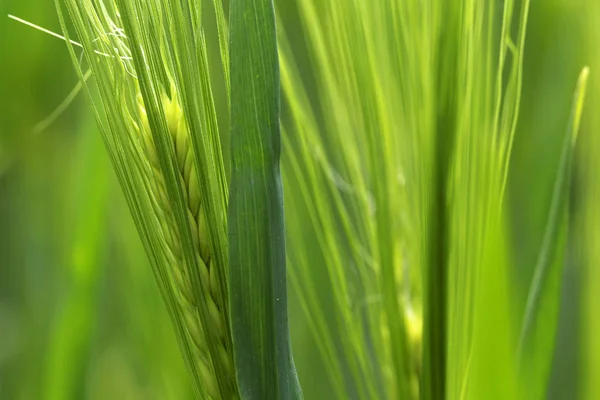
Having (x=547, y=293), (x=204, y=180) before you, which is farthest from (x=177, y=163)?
(x=547, y=293)

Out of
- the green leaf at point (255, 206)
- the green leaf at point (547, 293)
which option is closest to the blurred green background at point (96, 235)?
the green leaf at point (547, 293)

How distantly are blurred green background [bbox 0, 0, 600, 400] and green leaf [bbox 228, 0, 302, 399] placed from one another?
236mm

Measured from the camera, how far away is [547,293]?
35 centimetres

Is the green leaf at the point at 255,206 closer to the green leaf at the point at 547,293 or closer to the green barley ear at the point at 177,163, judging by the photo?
the green barley ear at the point at 177,163

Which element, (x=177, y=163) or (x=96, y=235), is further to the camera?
(x=96, y=235)

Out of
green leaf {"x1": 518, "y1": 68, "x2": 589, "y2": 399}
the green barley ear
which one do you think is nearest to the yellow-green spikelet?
the green barley ear

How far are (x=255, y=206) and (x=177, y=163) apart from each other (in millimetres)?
46

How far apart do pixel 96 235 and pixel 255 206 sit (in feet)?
0.92

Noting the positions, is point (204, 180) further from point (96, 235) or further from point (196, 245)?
point (96, 235)

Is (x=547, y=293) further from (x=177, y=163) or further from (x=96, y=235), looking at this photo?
(x=96, y=235)

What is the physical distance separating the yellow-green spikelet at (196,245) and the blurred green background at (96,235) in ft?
0.68

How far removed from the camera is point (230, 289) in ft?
0.92

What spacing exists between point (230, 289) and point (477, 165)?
5.8 inches

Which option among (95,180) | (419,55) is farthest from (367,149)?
(95,180)
